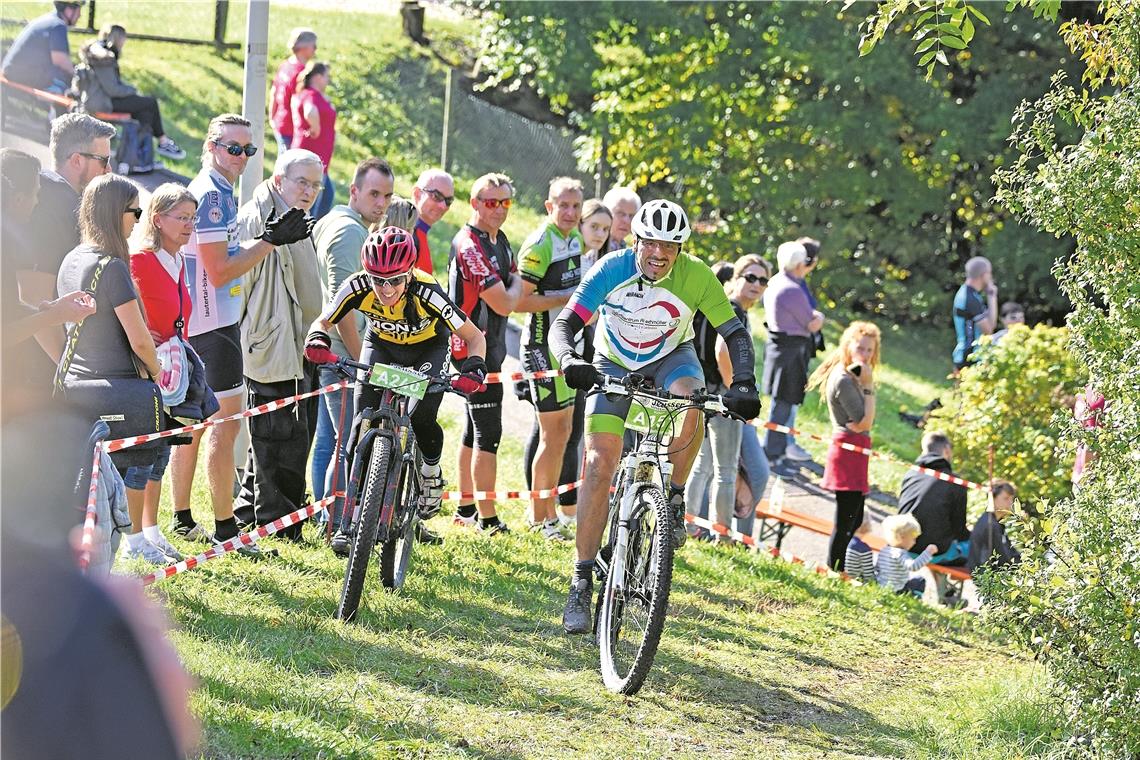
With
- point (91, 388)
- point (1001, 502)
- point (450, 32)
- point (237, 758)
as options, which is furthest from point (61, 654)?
point (450, 32)

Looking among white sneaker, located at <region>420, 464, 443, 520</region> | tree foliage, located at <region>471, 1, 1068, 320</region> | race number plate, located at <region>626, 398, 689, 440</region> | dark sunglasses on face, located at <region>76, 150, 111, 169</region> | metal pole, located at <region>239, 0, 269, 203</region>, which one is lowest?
white sneaker, located at <region>420, 464, 443, 520</region>

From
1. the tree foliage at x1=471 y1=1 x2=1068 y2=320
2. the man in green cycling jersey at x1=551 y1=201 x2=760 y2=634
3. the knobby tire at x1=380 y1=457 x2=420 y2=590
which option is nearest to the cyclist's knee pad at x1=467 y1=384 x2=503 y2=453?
the knobby tire at x1=380 y1=457 x2=420 y2=590

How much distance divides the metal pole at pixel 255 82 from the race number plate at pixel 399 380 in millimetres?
2742

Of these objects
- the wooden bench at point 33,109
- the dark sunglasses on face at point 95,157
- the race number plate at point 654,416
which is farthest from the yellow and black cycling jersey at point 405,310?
the wooden bench at point 33,109

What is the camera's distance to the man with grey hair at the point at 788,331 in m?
11.6

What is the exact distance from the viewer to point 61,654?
5.65 feet

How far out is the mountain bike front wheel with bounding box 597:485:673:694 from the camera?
226 inches

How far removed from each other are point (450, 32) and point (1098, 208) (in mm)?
24026

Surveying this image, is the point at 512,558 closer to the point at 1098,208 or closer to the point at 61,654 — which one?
the point at 1098,208

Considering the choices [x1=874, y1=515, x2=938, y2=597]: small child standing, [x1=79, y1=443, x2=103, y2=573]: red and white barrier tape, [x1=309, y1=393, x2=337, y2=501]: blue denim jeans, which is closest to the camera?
[x1=79, y1=443, x2=103, y2=573]: red and white barrier tape

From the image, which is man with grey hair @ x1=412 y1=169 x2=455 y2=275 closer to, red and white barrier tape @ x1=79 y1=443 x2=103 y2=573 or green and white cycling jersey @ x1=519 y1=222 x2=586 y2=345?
green and white cycling jersey @ x1=519 y1=222 x2=586 y2=345

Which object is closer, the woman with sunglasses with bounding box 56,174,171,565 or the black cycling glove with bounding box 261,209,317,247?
the woman with sunglasses with bounding box 56,174,171,565

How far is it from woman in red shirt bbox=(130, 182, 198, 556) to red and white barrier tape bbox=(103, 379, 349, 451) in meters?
0.29

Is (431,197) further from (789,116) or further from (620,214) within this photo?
(789,116)
